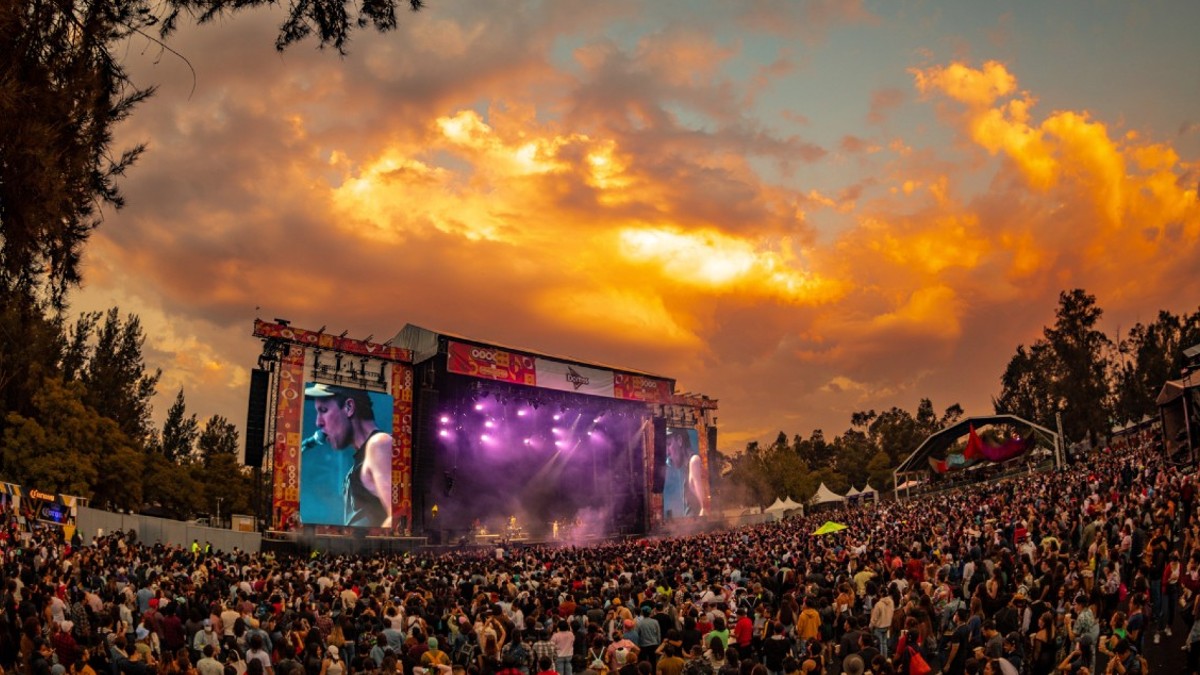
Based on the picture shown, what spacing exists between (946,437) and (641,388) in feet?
55.6

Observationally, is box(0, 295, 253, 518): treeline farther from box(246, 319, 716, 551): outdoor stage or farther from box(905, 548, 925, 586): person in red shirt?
box(905, 548, 925, 586): person in red shirt

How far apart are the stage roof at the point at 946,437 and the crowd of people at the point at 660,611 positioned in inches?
906

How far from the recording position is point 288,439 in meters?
31.5

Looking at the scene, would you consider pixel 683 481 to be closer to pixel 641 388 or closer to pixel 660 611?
pixel 641 388

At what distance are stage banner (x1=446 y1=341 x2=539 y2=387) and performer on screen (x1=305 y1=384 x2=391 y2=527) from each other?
4.74 meters

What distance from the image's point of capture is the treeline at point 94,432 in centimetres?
3456

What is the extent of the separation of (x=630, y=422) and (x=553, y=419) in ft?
18.7

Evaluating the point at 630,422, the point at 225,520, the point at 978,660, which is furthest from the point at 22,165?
the point at 225,520

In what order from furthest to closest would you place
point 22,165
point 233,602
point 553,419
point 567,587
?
point 553,419 < point 567,587 < point 233,602 < point 22,165

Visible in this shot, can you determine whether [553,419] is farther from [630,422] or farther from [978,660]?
[978,660]

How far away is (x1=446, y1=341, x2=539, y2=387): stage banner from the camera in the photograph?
38125 mm

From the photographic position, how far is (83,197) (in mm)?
6414

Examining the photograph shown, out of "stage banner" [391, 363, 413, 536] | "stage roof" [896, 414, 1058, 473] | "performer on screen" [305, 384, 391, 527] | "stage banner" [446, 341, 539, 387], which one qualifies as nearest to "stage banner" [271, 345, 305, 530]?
"performer on screen" [305, 384, 391, 527]

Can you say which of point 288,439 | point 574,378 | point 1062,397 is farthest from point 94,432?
point 1062,397
